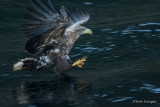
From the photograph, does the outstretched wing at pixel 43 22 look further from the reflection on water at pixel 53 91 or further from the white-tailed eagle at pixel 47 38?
the reflection on water at pixel 53 91

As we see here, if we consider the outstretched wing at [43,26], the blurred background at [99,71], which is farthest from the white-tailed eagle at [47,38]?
the blurred background at [99,71]

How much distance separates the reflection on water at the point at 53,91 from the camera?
6.48 m

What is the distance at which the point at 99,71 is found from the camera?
8125mm

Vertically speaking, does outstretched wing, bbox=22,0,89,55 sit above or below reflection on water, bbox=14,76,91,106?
above

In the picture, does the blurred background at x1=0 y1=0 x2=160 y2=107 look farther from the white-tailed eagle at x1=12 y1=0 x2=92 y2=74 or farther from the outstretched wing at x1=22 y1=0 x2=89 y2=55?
the outstretched wing at x1=22 y1=0 x2=89 y2=55

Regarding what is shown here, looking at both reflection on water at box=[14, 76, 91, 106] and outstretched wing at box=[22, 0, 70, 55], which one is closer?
reflection on water at box=[14, 76, 91, 106]

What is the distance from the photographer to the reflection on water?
6484 mm

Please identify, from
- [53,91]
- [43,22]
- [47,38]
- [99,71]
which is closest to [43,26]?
[43,22]

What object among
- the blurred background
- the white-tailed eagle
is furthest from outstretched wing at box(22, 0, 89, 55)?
the blurred background

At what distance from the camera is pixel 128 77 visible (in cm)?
762

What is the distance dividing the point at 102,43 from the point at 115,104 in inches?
171

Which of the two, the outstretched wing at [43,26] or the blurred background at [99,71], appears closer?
the blurred background at [99,71]

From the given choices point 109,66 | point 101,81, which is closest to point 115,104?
point 101,81

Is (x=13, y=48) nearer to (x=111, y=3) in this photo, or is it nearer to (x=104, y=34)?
Answer: (x=104, y=34)
